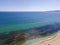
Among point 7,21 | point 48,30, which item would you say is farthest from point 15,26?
point 48,30

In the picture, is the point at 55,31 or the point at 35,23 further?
the point at 55,31

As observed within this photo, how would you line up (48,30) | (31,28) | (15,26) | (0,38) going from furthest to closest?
(48,30), (31,28), (15,26), (0,38)

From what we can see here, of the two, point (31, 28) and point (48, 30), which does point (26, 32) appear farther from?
point (48, 30)

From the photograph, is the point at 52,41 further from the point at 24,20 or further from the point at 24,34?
the point at 24,20

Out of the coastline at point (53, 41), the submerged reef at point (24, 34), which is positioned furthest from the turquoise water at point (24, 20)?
the coastline at point (53, 41)

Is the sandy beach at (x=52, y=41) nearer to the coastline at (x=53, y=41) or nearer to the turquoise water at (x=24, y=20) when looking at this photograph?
the coastline at (x=53, y=41)

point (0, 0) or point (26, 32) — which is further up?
point (0, 0)
